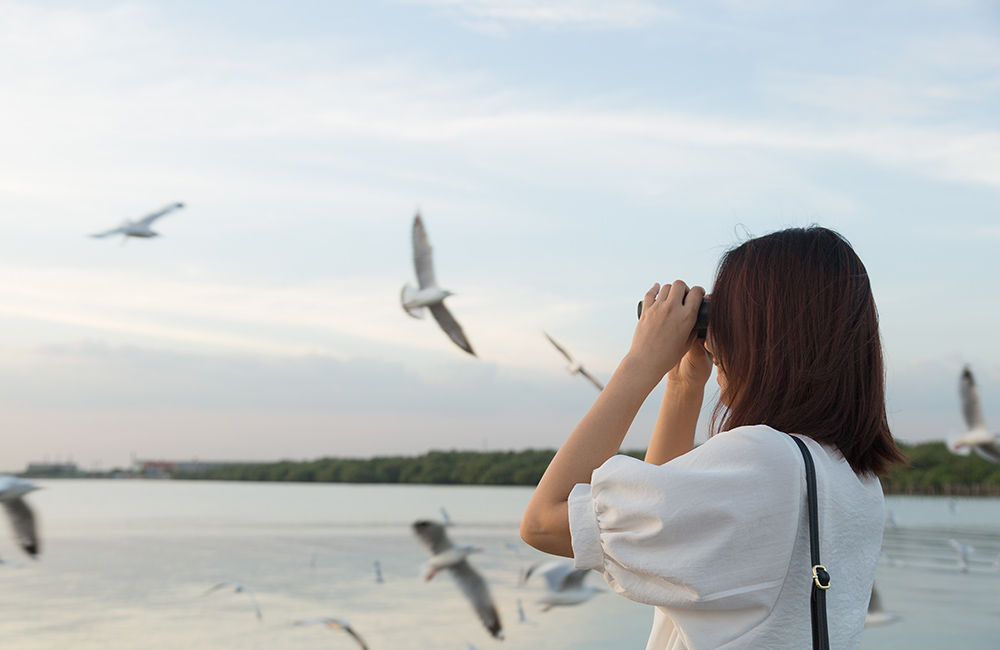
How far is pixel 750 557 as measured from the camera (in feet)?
3.06

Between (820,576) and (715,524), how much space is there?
0.13m

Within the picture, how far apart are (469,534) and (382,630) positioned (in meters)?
12.1

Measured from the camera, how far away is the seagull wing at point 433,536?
21.1 feet

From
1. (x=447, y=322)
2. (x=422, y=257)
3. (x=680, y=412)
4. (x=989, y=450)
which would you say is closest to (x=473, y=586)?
(x=447, y=322)

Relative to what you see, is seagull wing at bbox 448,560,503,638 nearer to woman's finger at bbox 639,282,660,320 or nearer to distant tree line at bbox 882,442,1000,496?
woman's finger at bbox 639,282,660,320

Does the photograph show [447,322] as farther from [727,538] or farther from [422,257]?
[727,538]

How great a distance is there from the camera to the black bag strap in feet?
3.03

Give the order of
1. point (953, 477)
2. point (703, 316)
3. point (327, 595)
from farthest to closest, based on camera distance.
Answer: point (953, 477)
point (327, 595)
point (703, 316)

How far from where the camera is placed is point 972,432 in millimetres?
6344

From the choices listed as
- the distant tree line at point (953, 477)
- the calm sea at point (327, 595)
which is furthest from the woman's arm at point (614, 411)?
the distant tree line at point (953, 477)

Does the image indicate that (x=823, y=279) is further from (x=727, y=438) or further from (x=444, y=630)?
(x=444, y=630)

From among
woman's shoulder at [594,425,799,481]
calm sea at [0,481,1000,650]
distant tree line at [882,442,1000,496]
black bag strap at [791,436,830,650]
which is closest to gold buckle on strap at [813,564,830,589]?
black bag strap at [791,436,830,650]

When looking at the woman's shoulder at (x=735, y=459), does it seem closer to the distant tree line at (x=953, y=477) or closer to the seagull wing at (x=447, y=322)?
the seagull wing at (x=447, y=322)

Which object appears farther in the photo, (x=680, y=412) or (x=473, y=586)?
(x=473, y=586)
